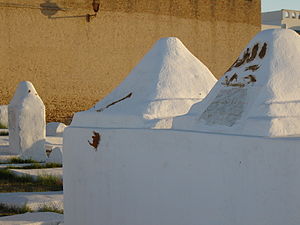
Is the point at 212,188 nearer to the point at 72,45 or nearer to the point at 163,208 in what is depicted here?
the point at 163,208

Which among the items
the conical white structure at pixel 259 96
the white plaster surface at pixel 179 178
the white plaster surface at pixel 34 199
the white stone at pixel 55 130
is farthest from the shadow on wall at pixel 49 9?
the conical white structure at pixel 259 96

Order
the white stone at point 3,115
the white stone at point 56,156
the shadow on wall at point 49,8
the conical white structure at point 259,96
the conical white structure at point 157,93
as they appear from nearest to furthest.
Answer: the conical white structure at point 259,96, the conical white structure at point 157,93, the white stone at point 56,156, the white stone at point 3,115, the shadow on wall at point 49,8

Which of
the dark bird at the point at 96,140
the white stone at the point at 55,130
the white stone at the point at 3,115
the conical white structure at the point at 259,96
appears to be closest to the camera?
the conical white structure at the point at 259,96

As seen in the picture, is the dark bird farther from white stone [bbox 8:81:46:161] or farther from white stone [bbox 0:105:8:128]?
white stone [bbox 0:105:8:128]

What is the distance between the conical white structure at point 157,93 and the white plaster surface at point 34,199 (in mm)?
1543

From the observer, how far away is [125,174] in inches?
173

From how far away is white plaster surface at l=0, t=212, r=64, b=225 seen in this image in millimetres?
5707

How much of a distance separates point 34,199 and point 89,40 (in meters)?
10.1

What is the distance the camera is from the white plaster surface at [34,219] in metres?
5.71

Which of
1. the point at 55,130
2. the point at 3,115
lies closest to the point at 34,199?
the point at 55,130

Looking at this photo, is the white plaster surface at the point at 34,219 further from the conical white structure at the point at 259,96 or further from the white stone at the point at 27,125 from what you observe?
the white stone at the point at 27,125

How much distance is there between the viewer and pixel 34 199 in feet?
22.5

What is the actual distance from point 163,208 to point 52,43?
12.4 meters

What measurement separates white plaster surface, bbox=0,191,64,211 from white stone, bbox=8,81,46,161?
120 inches
